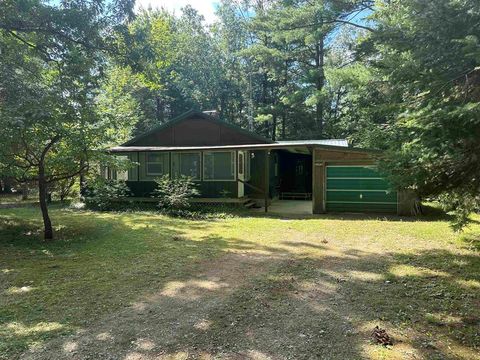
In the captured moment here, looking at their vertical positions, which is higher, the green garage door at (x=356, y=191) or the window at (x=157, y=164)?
the window at (x=157, y=164)

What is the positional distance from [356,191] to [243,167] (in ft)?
15.7

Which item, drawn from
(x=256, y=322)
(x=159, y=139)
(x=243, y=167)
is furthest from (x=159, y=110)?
(x=256, y=322)

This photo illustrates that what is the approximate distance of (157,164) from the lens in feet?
52.0

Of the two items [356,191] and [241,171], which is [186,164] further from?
[356,191]

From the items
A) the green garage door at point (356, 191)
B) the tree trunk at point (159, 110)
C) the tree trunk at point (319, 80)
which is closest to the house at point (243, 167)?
the green garage door at point (356, 191)

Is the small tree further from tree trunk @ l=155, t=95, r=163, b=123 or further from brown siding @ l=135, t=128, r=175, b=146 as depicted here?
tree trunk @ l=155, t=95, r=163, b=123

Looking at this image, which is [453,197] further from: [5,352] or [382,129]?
[5,352]

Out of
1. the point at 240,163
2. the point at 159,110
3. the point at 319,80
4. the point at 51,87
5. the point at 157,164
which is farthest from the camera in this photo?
the point at 159,110

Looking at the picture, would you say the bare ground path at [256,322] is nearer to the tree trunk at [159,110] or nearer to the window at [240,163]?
the window at [240,163]

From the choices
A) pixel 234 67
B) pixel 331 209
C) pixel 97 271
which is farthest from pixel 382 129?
pixel 234 67

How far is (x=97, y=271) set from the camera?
19.5 ft

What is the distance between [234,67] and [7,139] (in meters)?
27.1

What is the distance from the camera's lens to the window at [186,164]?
1529 centimetres

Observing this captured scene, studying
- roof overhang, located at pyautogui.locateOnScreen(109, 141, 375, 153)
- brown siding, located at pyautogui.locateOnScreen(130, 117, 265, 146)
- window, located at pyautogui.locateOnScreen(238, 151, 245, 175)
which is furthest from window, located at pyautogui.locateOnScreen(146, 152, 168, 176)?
window, located at pyautogui.locateOnScreen(238, 151, 245, 175)
